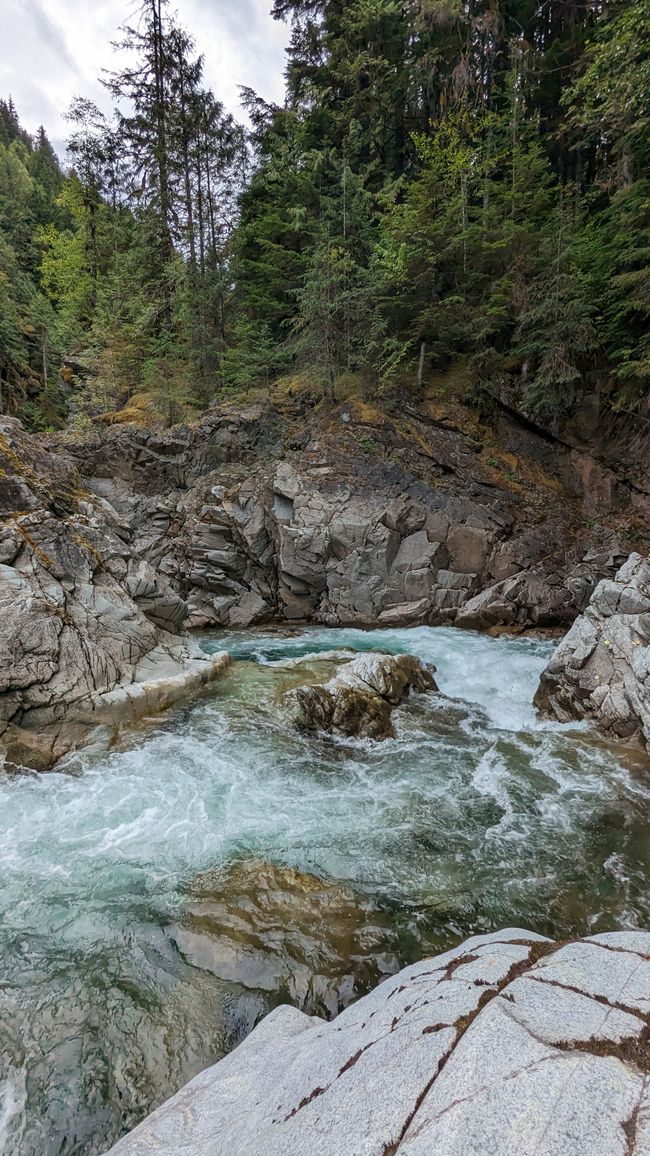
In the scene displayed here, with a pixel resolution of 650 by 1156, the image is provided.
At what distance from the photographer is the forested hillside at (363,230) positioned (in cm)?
1689

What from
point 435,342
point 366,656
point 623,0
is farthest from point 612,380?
point 366,656

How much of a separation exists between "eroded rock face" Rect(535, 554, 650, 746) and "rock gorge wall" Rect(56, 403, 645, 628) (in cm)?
486

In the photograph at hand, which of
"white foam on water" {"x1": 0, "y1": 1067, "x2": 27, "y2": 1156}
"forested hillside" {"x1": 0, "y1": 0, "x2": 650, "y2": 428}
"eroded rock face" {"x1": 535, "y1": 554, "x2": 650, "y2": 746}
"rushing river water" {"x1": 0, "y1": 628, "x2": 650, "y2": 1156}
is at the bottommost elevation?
"rushing river water" {"x1": 0, "y1": 628, "x2": 650, "y2": 1156}

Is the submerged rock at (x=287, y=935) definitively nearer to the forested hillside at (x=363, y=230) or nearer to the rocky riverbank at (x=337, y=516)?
the rocky riverbank at (x=337, y=516)

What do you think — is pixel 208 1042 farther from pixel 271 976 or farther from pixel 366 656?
pixel 366 656

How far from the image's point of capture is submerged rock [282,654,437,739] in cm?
830

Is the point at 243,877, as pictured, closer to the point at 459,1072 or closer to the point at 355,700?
the point at 459,1072

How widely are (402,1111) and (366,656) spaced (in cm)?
798

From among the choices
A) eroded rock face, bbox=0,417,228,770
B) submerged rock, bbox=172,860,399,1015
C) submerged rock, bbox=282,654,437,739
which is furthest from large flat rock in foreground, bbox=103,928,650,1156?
eroded rock face, bbox=0,417,228,770

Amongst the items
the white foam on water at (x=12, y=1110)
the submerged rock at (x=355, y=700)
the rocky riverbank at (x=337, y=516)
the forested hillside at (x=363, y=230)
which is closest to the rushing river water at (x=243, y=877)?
the white foam on water at (x=12, y=1110)

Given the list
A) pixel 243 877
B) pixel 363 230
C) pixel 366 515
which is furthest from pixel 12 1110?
pixel 363 230

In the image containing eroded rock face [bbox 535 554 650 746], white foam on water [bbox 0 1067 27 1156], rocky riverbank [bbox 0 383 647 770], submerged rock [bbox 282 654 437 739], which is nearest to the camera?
white foam on water [bbox 0 1067 27 1156]

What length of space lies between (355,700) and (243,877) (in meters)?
3.87

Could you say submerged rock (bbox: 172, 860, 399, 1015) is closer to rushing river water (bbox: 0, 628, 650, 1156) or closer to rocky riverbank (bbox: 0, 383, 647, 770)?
rushing river water (bbox: 0, 628, 650, 1156)
